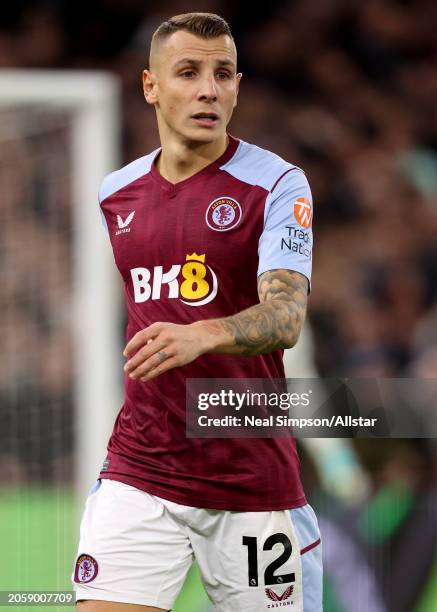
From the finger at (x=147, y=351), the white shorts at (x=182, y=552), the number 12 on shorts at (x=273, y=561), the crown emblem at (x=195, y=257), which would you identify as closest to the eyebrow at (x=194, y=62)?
the crown emblem at (x=195, y=257)

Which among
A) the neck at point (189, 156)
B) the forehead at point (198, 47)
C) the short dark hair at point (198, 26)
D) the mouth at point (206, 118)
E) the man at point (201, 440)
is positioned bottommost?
the man at point (201, 440)

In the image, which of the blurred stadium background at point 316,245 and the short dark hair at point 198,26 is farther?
the blurred stadium background at point 316,245

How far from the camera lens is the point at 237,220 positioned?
2.89m

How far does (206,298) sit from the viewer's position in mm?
2885

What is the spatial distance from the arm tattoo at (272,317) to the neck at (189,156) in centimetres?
43

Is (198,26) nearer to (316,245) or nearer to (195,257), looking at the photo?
(195,257)

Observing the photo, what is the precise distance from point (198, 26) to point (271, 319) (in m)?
0.86

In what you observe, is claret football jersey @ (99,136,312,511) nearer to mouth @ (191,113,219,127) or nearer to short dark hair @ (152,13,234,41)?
mouth @ (191,113,219,127)

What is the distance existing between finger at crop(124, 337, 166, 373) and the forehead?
92cm

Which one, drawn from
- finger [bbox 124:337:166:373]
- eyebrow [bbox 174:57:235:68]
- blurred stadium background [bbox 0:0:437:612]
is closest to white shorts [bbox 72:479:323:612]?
finger [bbox 124:337:166:373]

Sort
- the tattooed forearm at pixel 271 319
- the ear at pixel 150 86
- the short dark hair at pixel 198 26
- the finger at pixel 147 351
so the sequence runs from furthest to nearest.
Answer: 1. the ear at pixel 150 86
2. the short dark hair at pixel 198 26
3. the tattooed forearm at pixel 271 319
4. the finger at pixel 147 351

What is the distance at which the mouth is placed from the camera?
294cm

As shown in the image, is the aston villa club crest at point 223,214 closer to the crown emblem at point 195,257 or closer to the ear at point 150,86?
the crown emblem at point 195,257

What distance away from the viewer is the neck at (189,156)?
3020mm
